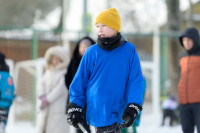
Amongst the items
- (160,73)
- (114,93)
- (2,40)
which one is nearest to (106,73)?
(114,93)

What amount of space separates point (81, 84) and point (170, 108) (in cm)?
795

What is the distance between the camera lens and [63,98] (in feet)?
18.9

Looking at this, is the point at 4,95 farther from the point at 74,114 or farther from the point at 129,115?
the point at 129,115

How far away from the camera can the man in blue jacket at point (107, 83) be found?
10.6 ft

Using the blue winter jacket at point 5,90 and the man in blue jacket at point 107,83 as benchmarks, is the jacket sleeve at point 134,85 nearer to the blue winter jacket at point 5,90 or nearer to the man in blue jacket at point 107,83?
the man in blue jacket at point 107,83

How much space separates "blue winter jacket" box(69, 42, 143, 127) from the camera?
10.6ft

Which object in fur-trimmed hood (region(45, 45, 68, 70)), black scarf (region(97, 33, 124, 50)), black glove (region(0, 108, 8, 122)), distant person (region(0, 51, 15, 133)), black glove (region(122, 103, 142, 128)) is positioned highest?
fur-trimmed hood (region(45, 45, 68, 70))

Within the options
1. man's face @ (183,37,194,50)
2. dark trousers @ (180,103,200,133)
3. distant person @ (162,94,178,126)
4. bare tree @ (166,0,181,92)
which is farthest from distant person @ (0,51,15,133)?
bare tree @ (166,0,181,92)

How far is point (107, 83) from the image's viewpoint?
3.23 m

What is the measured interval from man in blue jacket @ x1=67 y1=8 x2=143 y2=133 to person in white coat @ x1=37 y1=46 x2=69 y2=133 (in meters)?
2.31

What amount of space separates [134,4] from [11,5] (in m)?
4.33

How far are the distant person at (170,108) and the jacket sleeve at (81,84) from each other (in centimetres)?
757

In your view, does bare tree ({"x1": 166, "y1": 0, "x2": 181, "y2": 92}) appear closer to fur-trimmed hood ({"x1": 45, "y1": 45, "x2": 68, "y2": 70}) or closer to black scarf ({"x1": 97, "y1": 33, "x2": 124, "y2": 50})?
fur-trimmed hood ({"x1": 45, "y1": 45, "x2": 68, "y2": 70})

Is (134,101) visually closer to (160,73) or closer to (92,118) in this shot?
(92,118)
